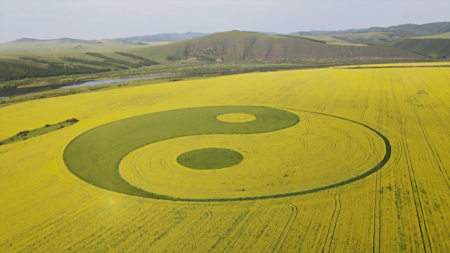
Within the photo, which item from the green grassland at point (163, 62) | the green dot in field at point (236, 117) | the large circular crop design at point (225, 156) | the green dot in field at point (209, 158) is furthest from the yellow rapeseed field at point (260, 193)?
the green grassland at point (163, 62)

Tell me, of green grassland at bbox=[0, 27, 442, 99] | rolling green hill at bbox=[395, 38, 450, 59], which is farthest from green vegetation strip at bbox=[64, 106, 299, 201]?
rolling green hill at bbox=[395, 38, 450, 59]

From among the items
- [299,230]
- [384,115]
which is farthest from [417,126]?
[299,230]

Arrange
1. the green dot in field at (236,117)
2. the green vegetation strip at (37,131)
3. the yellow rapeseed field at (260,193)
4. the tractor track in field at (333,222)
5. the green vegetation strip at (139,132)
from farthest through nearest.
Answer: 1. the green dot in field at (236,117)
2. the green vegetation strip at (37,131)
3. the green vegetation strip at (139,132)
4. the yellow rapeseed field at (260,193)
5. the tractor track in field at (333,222)

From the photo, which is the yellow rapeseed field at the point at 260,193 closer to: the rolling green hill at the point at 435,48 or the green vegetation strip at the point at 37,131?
the green vegetation strip at the point at 37,131

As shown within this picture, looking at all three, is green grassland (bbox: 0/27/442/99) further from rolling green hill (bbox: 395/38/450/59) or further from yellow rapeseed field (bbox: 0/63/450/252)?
yellow rapeseed field (bbox: 0/63/450/252)

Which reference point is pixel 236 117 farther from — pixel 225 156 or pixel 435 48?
pixel 435 48

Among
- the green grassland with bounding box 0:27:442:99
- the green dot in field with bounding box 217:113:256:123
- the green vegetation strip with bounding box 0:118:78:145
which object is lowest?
the green vegetation strip with bounding box 0:118:78:145
